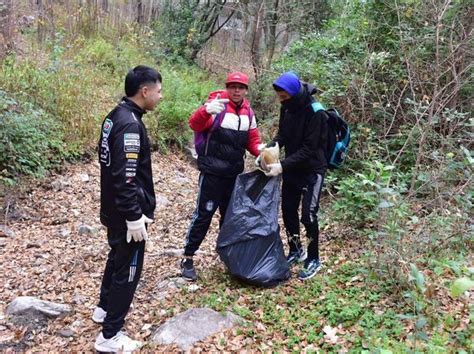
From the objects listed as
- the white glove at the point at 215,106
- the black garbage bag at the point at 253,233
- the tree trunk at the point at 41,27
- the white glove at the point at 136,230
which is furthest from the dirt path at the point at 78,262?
the tree trunk at the point at 41,27

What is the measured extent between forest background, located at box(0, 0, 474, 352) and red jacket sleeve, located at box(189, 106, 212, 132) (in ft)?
4.52

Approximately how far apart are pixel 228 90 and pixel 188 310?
1883 millimetres

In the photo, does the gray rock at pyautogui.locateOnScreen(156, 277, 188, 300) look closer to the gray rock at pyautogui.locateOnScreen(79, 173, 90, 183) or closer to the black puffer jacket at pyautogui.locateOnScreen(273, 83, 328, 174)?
the black puffer jacket at pyautogui.locateOnScreen(273, 83, 328, 174)

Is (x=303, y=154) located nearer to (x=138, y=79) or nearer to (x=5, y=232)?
(x=138, y=79)

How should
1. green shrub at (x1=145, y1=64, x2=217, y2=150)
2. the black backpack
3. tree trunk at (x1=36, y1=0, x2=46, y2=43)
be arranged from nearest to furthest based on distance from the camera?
the black backpack
green shrub at (x1=145, y1=64, x2=217, y2=150)
tree trunk at (x1=36, y1=0, x2=46, y2=43)

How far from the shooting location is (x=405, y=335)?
3031 mm

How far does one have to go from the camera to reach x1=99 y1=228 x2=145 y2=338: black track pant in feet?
9.93

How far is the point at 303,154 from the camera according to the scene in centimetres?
372

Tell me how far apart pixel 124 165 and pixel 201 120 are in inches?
44.4

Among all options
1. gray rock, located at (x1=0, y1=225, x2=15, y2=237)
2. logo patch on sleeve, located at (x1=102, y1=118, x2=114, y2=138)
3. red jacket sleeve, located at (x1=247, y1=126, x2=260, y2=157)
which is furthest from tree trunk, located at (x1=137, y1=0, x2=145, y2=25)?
logo patch on sleeve, located at (x1=102, y1=118, x2=114, y2=138)

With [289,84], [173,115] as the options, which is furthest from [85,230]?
[173,115]

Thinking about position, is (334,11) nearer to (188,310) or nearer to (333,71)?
(333,71)

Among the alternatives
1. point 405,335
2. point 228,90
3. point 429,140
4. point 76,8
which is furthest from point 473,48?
point 76,8

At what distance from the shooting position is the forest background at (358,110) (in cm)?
341
